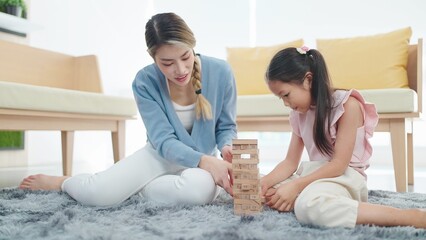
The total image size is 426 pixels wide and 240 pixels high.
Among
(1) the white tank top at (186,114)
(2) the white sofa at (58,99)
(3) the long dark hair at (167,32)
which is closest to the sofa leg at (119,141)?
(2) the white sofa at (58,99)

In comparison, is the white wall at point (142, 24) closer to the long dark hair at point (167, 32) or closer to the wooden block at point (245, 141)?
the long dark hair at point (167, 32)

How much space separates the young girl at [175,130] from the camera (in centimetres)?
106

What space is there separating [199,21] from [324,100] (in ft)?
9.17

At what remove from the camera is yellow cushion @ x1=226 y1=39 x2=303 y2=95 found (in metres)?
2.32

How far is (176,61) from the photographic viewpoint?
107cm

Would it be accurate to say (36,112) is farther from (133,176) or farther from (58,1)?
(58,1)

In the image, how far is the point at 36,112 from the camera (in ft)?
5.33

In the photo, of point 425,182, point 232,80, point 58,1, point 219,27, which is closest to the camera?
point 232,80

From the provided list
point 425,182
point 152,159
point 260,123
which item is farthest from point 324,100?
point 425,182

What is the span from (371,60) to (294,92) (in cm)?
122

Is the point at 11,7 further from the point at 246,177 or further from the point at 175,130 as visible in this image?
the point at 246,177

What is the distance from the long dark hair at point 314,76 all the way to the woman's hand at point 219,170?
24 centimetres

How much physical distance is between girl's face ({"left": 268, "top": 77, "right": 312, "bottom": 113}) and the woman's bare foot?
81 centimetres

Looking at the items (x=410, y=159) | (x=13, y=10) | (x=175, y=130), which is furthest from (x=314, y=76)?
(x=13, y=10)
